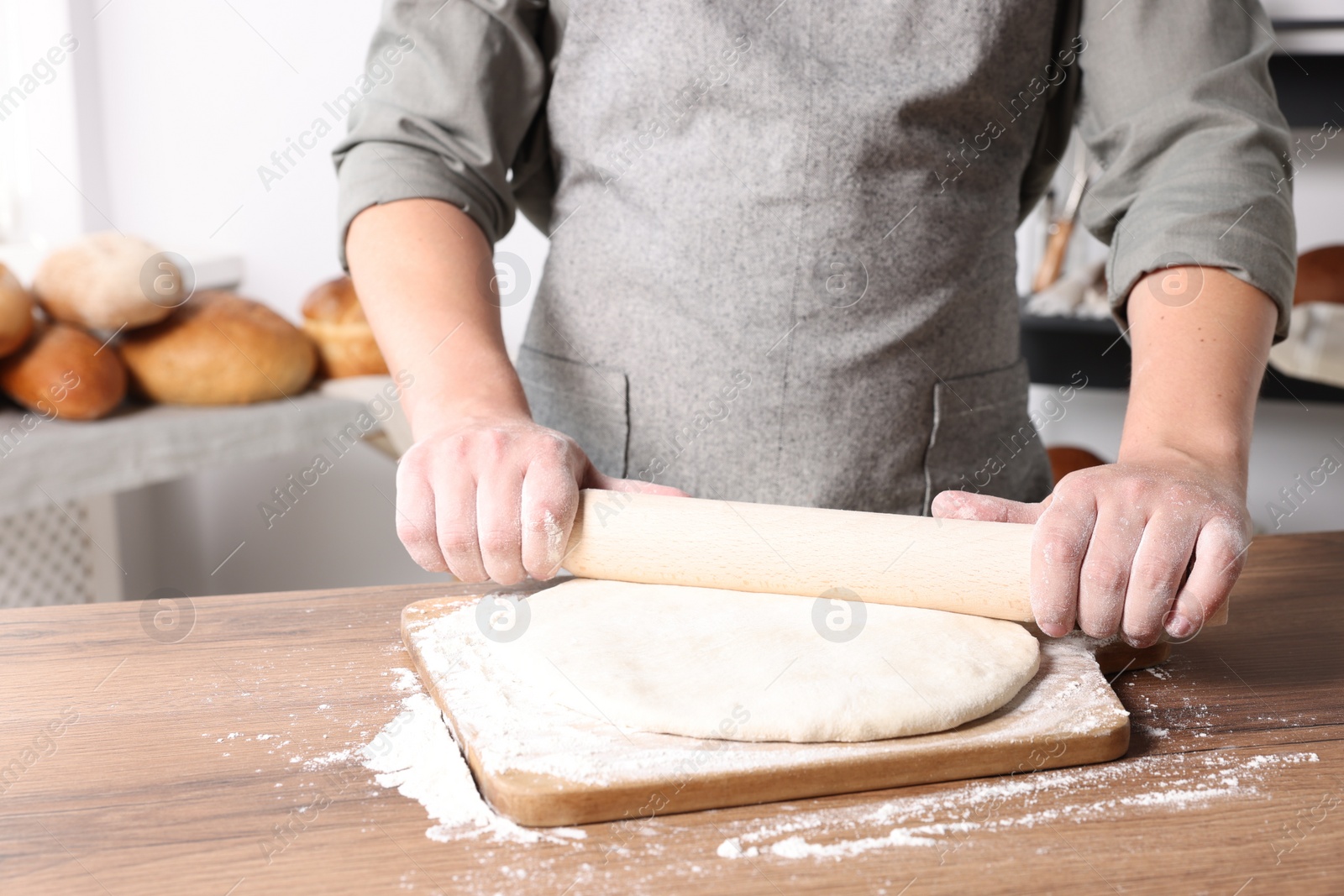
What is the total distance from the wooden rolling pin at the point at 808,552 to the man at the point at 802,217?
70 millimetres

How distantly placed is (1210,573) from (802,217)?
49 centimetres

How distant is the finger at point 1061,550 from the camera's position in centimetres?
71

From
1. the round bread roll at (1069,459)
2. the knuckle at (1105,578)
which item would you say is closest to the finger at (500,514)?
the knuckle at (1105,578)

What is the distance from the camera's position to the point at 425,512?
767 millimetres

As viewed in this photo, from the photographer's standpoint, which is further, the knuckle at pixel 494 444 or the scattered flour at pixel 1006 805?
the knuckle at pixel 494 444

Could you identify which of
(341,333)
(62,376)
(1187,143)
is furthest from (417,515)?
(341,333)

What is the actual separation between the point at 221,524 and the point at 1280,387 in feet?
7.51

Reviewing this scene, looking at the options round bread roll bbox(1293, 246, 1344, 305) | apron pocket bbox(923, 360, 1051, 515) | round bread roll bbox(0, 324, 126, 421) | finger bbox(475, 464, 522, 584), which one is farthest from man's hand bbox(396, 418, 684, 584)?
round bread roll bbox(1293, 246, 1344, 305)

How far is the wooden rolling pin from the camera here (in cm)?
77

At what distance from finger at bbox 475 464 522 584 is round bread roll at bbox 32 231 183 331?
50.9 inches

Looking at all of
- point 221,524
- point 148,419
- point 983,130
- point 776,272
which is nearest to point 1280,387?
point 983,130

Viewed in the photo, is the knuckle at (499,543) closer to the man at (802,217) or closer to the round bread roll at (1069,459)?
the man at (802,217)

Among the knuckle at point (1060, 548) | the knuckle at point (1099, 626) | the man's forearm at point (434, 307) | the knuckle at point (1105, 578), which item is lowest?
the knuckle at point (1099, 626)

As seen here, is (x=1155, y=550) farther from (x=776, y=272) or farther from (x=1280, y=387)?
(x=1280, y=387)
